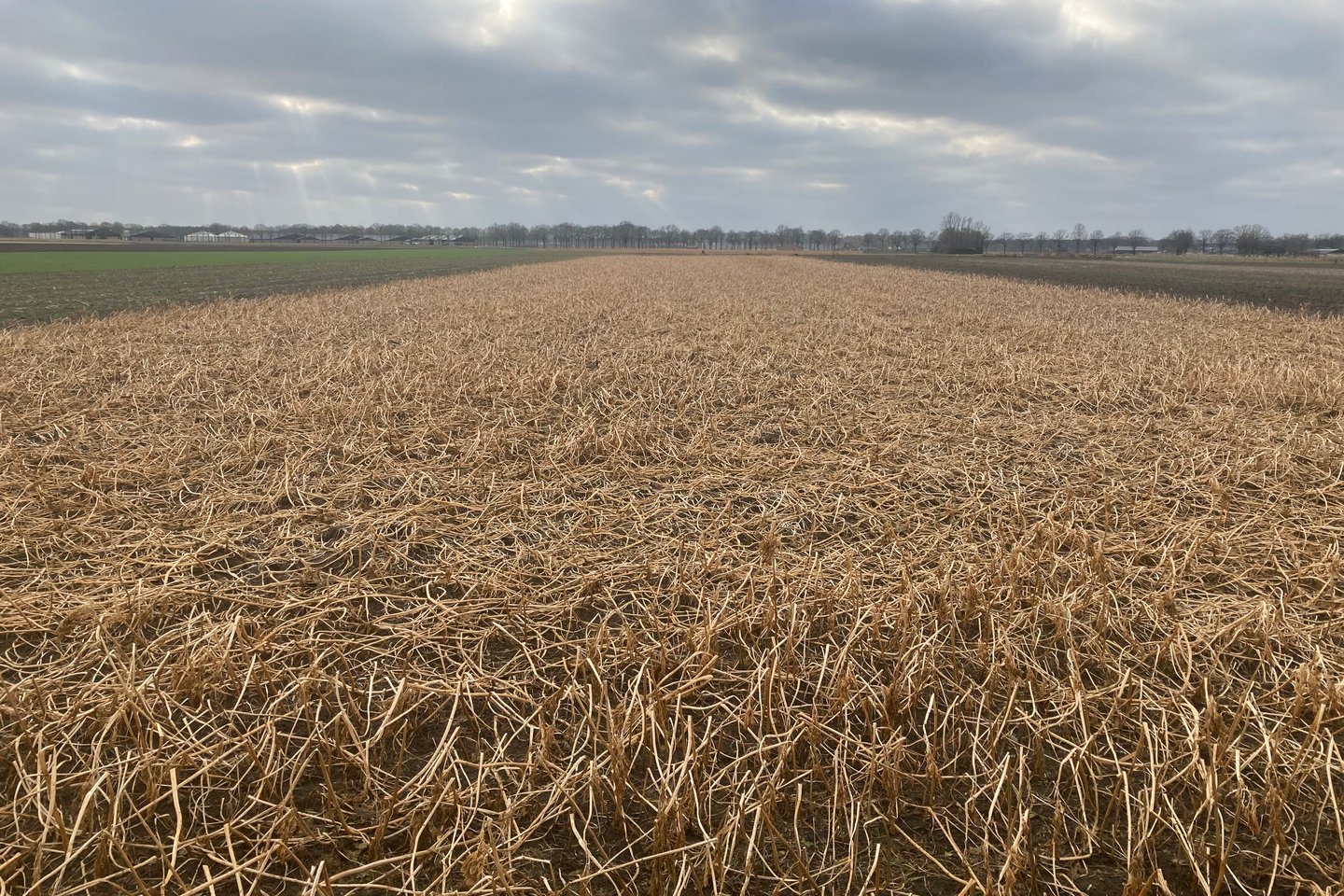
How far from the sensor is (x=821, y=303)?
25.2 metres

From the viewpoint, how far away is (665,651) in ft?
11.9

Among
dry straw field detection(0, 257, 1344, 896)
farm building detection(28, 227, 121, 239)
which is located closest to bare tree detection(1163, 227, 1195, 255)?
dry straw field detection(0, 257, 1344, 896)

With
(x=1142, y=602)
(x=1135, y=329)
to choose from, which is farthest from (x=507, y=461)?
(x=1135, y=329)

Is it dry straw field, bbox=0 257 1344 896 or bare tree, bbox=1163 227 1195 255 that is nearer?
dry straw field, bbox=0 257 1344 896

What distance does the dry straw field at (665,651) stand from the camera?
2660 millimetres

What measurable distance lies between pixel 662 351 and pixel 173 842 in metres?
11.6

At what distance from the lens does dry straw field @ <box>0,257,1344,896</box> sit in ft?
8.73

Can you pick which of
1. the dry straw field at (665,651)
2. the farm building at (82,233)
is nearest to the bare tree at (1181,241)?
the dry straw field at (665,651)

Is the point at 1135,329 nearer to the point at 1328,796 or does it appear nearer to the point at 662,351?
the point at 662,351

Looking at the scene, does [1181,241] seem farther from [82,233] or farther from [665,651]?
[82,233]

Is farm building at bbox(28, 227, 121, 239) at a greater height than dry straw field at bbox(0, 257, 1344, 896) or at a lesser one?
greater

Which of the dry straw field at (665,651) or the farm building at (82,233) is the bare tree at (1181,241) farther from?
the farm building at (82,233)

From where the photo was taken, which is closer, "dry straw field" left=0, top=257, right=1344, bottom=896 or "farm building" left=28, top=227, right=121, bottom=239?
"dry straw field" left=0, top=257, right=1344, bottom=896

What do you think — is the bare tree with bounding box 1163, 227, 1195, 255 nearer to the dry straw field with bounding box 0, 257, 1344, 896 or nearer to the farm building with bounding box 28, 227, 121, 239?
the dry straw field with bounding box 0, 257, 1344, 896
